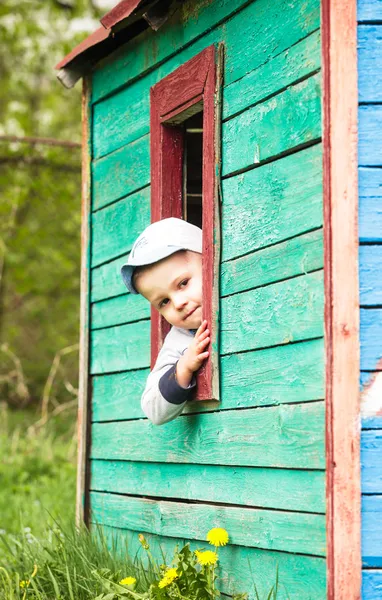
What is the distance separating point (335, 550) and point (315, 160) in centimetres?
138

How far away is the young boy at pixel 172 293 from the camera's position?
13.7ft

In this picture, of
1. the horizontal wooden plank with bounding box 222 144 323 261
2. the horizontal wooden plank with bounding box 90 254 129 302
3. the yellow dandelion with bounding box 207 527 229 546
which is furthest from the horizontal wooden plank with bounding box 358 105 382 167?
the horizontal wooden plank with bounding box 90 254 129 302

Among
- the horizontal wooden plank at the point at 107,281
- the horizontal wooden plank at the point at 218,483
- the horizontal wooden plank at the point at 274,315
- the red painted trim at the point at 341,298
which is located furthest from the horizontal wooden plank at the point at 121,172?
the red painted trim at the point at 341,298

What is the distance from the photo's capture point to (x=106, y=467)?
18.2ft

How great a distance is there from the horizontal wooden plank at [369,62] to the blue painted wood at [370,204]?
276 millimetres

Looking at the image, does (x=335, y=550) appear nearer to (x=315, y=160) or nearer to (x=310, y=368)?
(x=310, y=368)

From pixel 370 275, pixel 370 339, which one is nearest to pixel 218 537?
pixel 370 339

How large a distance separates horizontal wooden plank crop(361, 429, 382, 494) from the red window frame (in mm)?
999

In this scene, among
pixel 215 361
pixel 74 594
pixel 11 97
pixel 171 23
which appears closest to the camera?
pixel 215 361

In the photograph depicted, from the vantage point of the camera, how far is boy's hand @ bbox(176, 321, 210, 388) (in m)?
4.09

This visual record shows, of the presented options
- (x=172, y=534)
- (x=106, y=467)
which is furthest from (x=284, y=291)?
(x=106, y=467)

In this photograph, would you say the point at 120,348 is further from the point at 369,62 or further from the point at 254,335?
the point at 369,62

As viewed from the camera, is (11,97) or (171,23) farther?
(11,97)

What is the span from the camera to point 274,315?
369 centimetres
